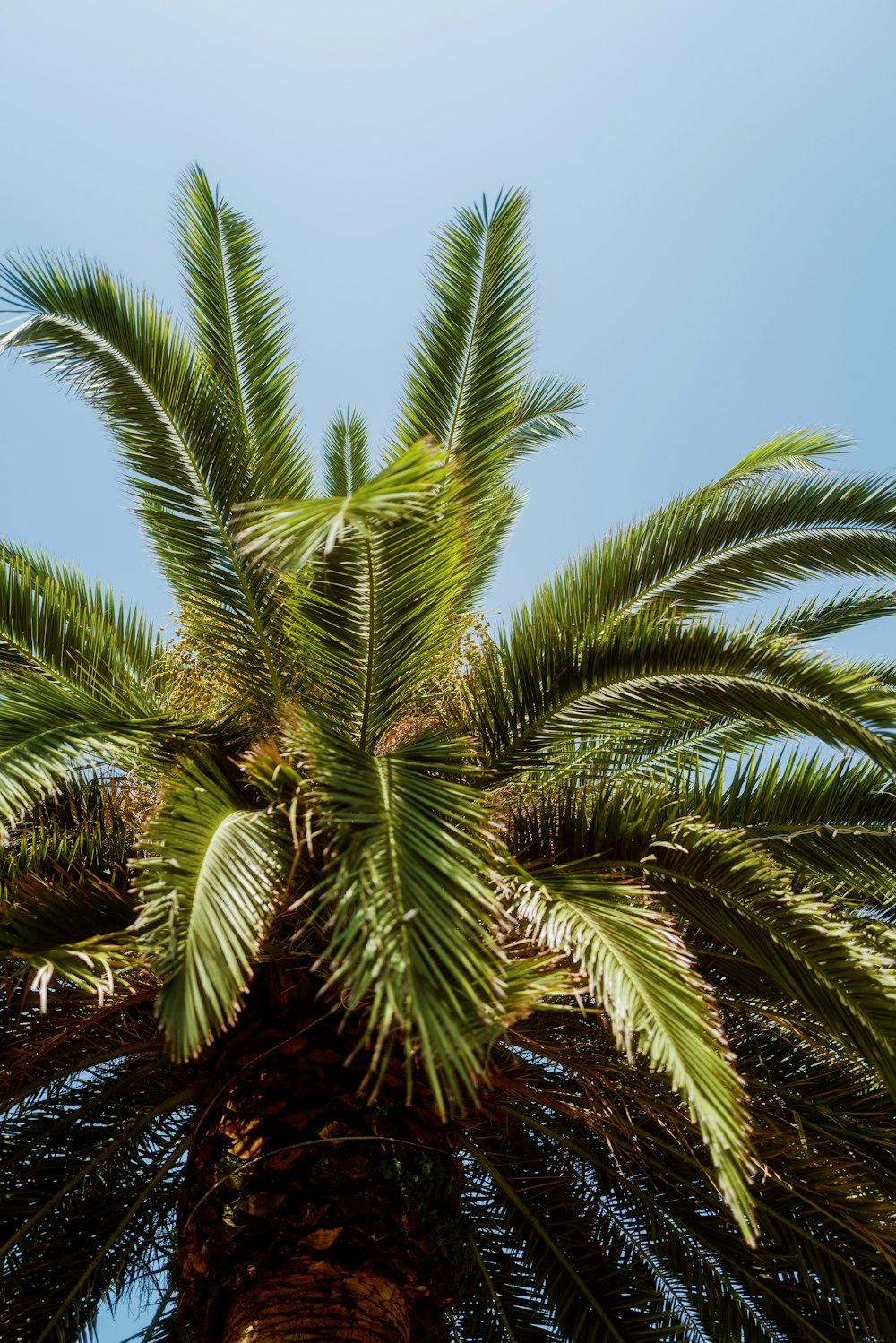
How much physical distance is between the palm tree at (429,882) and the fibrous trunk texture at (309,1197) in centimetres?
2

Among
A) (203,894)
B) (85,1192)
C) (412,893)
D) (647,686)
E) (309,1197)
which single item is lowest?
(85,1192)

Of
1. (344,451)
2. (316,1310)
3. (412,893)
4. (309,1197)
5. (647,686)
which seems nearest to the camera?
(412,893)

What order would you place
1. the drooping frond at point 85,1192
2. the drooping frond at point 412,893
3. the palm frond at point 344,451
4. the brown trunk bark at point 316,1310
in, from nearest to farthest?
the drooping frond at point 412,893 → the brown trunk bark at point 316,1310 → the drooping frond at point 85,1192 → the palm frond at point 344,451

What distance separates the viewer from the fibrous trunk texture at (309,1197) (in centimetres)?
468

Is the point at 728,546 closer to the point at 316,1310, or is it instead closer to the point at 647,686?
the point at 647,686

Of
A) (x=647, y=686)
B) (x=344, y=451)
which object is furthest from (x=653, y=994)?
(x=344, y=451)

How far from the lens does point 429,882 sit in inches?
148

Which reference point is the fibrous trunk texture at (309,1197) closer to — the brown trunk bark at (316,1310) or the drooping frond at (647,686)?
the brown trunk bark at (316,1310)

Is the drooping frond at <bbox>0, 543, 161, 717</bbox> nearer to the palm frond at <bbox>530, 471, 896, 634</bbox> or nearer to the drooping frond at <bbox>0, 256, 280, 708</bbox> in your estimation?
the drooping frond at <bbox>0, 256, 280, 708</bbox>

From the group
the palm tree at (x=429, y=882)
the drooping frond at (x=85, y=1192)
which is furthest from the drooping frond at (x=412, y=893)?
the drooping frond at (x=85, y=1192)

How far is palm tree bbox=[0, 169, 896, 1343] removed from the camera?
414 cm

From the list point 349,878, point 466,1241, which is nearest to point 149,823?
point 349,878

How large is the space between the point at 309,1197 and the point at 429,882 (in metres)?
A: 1.83

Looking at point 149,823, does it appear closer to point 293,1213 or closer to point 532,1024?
point 293,1213
